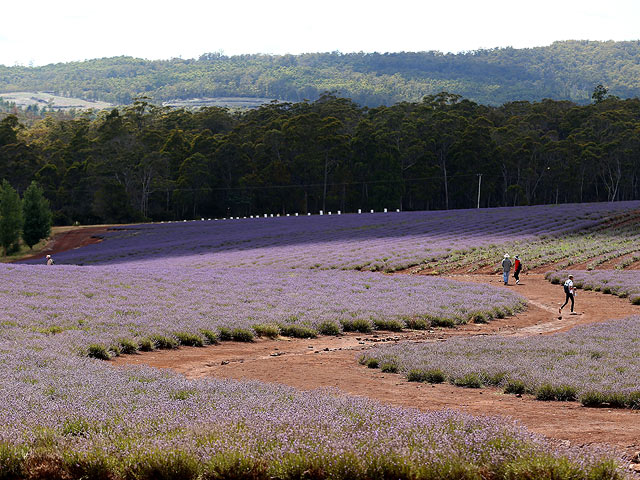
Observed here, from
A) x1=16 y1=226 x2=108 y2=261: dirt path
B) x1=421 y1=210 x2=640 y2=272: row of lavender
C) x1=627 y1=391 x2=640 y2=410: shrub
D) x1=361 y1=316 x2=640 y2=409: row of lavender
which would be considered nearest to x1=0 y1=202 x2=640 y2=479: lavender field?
x1=361 y1=316 x2=640 y2=409: row of lavender

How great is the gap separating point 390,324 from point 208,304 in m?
6.09

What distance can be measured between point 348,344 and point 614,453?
1269 centimetres

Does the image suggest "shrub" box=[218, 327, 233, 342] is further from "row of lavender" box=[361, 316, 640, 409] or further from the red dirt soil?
"row of lavender" box=[361, 316, 640, 409]

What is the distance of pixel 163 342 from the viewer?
18.2 metres

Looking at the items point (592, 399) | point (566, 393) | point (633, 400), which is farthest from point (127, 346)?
point (633, 400)

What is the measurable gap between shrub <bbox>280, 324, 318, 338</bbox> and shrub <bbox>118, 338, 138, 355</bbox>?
5.10 meters

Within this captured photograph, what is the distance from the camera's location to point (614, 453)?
7.29 m

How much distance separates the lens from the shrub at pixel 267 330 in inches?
807

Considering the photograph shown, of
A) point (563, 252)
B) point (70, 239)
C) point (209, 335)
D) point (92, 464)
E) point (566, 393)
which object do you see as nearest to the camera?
point (92, 464)

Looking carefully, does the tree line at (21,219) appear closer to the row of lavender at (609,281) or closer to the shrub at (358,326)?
the row of lavender at (609,281)

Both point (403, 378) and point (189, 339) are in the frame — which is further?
point (189, 339)

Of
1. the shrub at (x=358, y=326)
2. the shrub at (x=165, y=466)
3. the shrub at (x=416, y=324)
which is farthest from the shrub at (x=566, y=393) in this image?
the shrub at (x=416, y=324)

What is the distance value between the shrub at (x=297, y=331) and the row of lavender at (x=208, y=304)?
0.04m

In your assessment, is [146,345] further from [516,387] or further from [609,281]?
[609,281]
